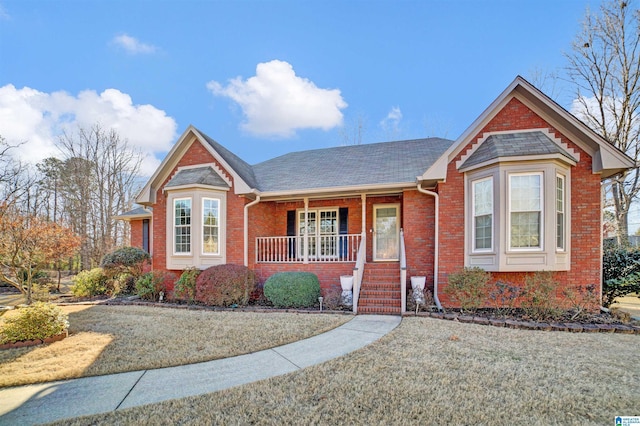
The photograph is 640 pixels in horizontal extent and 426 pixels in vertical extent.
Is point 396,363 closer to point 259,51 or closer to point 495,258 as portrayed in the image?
point 495,258

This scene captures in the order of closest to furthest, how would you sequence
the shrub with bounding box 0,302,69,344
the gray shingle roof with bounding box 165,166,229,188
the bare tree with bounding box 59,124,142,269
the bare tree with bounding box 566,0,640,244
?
the shrub with bounding box 0,302,69,344, the gray shingle roof with bounding box 165,166,229,188, the bare tree with bounding box 566,0,640,244, the bare tree with bounding box 59,124,142,269

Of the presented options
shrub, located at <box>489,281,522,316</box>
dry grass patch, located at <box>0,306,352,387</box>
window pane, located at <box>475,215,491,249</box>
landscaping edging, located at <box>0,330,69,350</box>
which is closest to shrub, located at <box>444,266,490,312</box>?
shrub, located at <box>489,281,522,316</box>

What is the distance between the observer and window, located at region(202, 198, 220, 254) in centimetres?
1095

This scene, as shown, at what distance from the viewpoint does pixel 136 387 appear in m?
4.09

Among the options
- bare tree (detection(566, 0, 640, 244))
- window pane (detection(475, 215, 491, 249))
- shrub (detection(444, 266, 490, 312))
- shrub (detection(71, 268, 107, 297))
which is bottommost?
shrub (detection(71, 268, 107, 297))

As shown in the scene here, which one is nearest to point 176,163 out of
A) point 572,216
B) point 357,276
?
point 357,276

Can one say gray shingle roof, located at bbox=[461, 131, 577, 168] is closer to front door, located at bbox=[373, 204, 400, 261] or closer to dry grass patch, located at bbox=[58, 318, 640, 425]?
front door, located at bbox=[373, 204, 400, 261]

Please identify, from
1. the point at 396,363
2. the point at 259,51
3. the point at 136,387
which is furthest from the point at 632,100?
the point at 136,387

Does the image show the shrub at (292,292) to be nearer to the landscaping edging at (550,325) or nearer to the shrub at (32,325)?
the landscaping edging at (550,325)

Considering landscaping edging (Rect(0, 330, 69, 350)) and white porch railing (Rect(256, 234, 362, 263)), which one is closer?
landscaping edging (Rect(0, 330, 69, 350))

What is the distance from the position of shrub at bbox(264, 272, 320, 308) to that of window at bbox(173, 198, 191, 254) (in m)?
3.68

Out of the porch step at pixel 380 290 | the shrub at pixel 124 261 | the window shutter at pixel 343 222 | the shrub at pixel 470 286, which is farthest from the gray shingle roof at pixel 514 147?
the shrub at pixel 124 261

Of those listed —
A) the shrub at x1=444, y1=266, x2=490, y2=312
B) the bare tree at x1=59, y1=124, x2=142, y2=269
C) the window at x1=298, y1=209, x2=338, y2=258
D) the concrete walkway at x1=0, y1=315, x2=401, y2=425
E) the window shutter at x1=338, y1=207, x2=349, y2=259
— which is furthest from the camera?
the bare tree at x1=59, y1=124, x2=142, y2=269

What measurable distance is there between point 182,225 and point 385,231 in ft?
25.2
